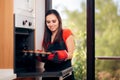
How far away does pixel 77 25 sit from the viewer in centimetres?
353

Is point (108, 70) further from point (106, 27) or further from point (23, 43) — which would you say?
point (23, 43)

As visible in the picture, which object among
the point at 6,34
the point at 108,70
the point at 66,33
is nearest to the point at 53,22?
the point at 66,33

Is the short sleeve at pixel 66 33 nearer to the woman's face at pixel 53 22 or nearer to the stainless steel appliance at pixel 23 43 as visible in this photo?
the woman's face at pixel 53 22

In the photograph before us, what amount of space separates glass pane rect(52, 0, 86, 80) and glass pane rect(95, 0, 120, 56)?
197mm

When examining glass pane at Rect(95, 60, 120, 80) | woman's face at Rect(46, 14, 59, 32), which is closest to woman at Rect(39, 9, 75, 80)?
woman's face at Rect(46, 14, 59, 32)

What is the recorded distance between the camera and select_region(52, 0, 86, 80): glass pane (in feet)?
11.5

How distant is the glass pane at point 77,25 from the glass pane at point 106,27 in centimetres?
20

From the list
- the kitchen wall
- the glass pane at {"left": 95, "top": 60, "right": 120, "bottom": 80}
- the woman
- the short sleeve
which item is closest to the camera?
the kitchen wall

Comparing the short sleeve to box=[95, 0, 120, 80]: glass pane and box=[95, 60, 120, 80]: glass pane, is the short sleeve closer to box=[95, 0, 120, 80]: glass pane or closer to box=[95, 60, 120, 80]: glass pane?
box=[95, 0, 120, 80]: glass pane

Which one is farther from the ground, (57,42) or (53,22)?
(53,22)

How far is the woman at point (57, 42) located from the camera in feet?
10.6

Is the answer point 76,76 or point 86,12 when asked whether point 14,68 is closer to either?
point 76,76

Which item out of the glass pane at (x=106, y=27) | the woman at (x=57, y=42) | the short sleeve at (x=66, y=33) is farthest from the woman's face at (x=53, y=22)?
the glass pane at (x=106, y=27)

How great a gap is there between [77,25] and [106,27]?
1.43 ft
